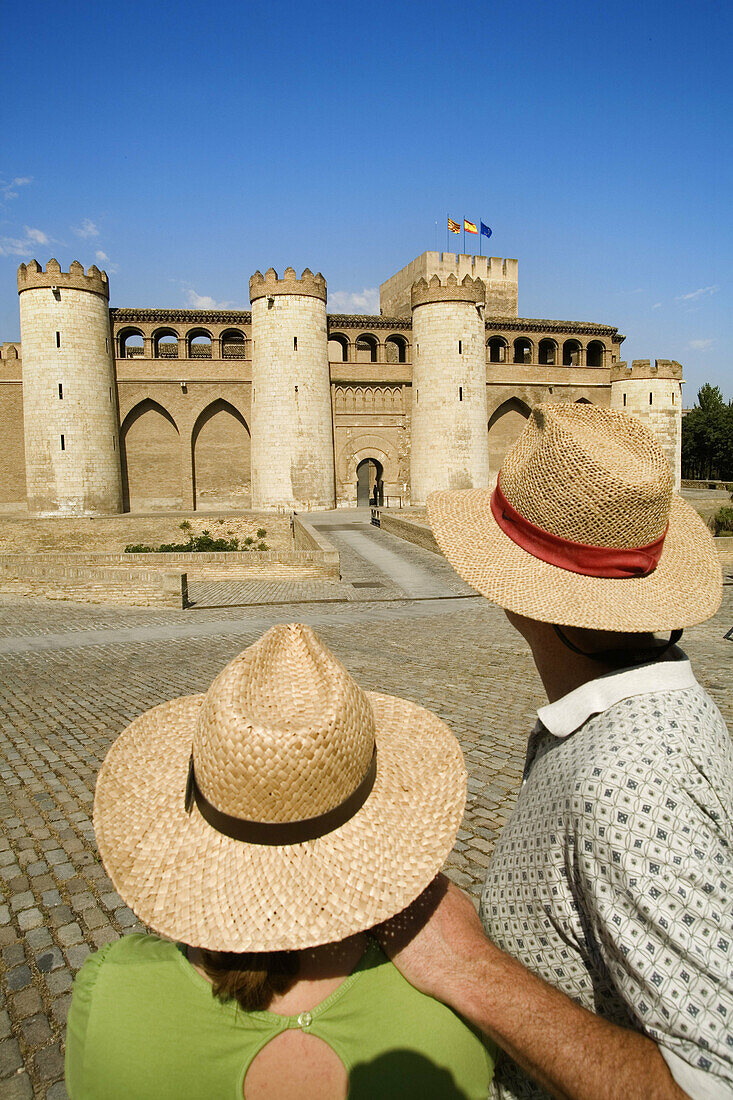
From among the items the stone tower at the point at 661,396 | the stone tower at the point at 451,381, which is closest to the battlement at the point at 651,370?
the stone tower at the point at 661,396

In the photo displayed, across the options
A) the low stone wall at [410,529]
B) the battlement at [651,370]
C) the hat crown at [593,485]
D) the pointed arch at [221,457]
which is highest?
the battlement at [651,370]

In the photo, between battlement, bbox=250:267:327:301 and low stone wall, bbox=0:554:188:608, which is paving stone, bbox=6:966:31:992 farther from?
battlement, bbox=250:267:327:301

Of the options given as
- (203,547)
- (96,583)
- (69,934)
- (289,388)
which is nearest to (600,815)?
(69,934)

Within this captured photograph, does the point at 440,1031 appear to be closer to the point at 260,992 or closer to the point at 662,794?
the point at 260,992

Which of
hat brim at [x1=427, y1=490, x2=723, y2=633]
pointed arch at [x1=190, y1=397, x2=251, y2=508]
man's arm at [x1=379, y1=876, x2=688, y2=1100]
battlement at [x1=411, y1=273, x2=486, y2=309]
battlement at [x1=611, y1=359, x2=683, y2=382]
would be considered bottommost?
man's arm at [x1=379, y1=876, x2=688, y2=1100]

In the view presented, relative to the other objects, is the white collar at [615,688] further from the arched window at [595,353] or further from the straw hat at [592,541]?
the arched window at [595,353]

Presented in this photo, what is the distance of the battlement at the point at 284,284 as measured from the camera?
91.6ft

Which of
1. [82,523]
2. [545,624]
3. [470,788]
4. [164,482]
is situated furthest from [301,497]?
[545,624]

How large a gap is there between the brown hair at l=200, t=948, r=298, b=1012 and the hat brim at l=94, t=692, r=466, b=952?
0.09 meters

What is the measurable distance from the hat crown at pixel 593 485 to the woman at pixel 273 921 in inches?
21.7

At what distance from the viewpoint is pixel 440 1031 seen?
1.28 metres

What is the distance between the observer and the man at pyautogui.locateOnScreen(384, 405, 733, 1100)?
100cm

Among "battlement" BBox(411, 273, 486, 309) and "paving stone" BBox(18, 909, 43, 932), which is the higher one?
"battlement" BBox(411, 273, 486, 309)

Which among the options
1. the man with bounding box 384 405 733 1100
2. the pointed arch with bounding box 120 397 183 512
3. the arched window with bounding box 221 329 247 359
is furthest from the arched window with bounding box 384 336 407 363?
the man with bounding box 384 405 733 1100
